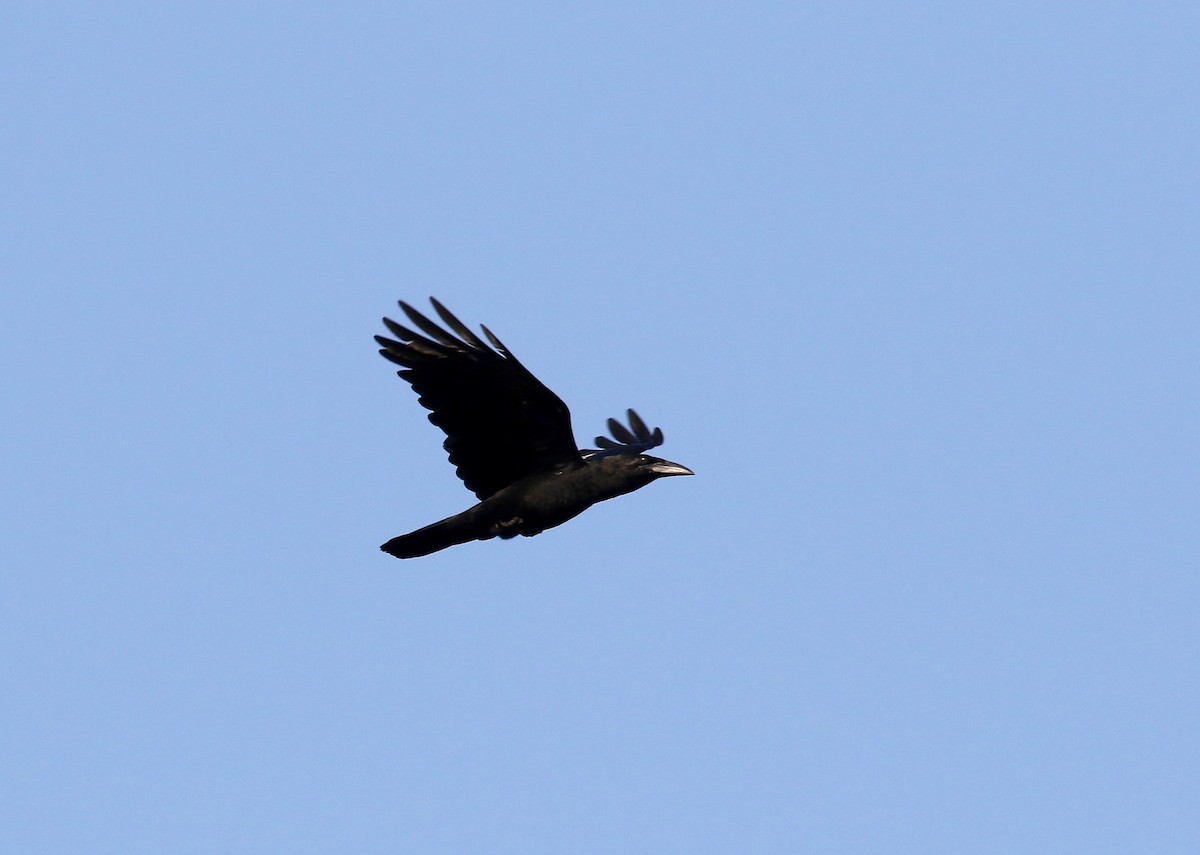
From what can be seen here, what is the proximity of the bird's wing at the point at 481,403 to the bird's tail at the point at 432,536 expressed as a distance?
0.32 meters

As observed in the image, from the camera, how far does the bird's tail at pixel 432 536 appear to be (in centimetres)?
1246

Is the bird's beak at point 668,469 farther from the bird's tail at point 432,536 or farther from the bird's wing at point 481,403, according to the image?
the bird's tail at point 432,536

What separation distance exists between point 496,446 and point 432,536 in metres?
0.86

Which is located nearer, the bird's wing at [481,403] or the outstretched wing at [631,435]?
the bird's wing at [481,403]

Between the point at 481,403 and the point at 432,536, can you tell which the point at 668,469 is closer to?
the point at 481,403

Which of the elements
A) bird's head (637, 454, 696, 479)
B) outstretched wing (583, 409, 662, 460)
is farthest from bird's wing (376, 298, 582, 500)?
outstretched wing (583, 409, 662, 460)

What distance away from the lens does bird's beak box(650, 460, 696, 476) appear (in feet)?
41.9

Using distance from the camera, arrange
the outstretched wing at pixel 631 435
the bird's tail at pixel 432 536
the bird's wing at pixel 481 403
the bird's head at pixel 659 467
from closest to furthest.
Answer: the bird's wing at pixel 481 403 < the bird's tail at pixel 432 536 < the bird's head at pixel 659 467 < the outstretched wing at pixel 631 435

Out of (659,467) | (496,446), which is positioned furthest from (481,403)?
(659,467)

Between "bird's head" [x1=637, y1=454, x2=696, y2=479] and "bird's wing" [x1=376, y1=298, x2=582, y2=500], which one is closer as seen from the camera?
"bird's wing" [x1=376, y1=298, x2=582, y2=500]

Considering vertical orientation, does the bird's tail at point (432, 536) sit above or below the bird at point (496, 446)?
below

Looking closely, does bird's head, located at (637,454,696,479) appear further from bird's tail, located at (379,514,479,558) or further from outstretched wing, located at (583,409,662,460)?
outstretched wing, located at (583,409,662,460)

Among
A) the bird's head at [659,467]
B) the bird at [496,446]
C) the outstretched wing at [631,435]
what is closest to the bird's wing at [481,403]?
the bird at [496,446]

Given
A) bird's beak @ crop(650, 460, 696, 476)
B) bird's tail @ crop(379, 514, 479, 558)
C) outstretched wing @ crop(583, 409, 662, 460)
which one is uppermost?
outstretched wing @ crop(583, 409, 662, 460)
